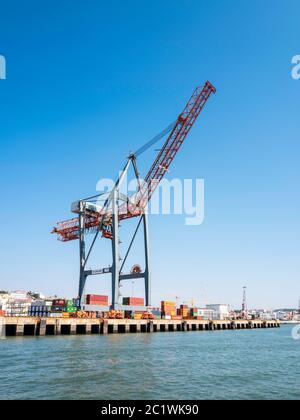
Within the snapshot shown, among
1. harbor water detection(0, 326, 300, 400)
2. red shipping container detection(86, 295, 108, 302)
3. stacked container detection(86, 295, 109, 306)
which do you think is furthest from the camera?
red shipping container detection(86, 295, 108, 302)

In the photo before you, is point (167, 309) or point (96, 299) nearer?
point (96, 299)

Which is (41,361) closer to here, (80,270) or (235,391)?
(235,391)

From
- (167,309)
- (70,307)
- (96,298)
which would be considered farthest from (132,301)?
(167,309)

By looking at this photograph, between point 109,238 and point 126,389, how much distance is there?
156 feet

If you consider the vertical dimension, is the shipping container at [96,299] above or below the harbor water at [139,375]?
above

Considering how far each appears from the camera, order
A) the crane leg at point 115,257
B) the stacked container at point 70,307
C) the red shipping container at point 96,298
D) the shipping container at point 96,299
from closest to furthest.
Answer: the crane leg at point 115,257 → the stacked container at point 70,307 → the shipping container at point 96,299 → the red shipping container at point 96,298

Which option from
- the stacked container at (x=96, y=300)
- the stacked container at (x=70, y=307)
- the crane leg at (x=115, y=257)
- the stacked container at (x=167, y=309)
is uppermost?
the crane leg at (x=115, y=257)

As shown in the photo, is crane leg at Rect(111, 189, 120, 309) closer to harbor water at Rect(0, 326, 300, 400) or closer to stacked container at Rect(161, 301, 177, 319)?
harbor water at Rect(0, 326, 300, 400)

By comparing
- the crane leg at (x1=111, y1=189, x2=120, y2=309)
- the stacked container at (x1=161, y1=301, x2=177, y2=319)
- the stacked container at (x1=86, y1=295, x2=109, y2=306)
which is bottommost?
the stacked container at (x1=161, y1=301, x2=177, y2=319)

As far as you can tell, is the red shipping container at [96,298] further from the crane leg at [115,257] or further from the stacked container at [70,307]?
the crane leg at [115,257]

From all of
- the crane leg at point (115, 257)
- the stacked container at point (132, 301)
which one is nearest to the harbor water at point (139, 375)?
the crane leg at point (115, 257)

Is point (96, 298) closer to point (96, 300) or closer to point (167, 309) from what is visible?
point (96, 300)

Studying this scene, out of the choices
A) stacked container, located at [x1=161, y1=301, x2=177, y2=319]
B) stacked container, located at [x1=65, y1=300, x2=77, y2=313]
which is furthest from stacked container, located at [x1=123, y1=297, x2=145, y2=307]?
stacked container, located at [x1=161, y1=301, x2=177, y2=319]
